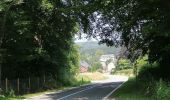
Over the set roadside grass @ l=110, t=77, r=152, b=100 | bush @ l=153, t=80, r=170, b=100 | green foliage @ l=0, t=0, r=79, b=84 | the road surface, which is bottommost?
the road surface

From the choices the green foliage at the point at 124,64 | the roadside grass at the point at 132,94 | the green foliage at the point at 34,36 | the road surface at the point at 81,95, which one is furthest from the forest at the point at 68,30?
the green foliage at the point at 124,64

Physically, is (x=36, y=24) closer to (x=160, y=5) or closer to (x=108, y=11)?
(x=108, y=11)

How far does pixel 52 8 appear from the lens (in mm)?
36688

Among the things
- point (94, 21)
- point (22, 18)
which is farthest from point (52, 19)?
point (22, 18)

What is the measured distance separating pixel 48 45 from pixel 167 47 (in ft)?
75.9

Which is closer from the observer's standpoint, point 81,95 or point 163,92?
point 163,92

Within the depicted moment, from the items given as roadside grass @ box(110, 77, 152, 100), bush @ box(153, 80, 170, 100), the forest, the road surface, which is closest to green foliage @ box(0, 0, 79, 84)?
the forest

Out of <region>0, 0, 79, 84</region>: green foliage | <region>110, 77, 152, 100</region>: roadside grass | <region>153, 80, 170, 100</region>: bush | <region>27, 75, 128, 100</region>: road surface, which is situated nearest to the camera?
<region>153, 80, 170, 100</region>: bush

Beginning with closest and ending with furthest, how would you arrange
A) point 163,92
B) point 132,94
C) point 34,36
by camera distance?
point 163,92 → point 132,94 → point 34,36

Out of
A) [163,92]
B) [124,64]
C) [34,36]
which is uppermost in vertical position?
[34,36]

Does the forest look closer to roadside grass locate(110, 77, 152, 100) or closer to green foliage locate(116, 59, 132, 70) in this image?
roadside grass locate(110, 77, 152, 100)

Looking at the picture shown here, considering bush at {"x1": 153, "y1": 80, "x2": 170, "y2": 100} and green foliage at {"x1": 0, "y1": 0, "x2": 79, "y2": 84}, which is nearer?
bush at {"x1": 153, "y1": 80, "x2": 170, "y2": 100}

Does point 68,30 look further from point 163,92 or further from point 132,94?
point 163,92

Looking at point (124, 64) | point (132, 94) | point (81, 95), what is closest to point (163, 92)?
point (132, 94)
